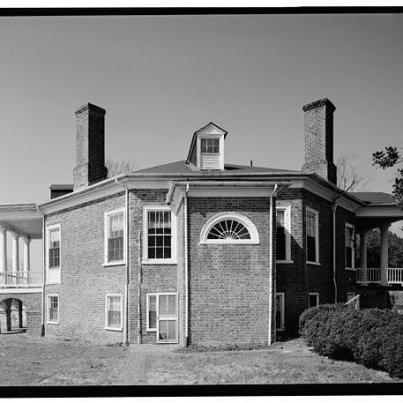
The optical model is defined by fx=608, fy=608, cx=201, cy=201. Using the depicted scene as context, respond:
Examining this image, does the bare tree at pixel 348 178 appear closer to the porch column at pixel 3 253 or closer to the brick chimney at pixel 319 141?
the brick chimney at pixel 319 141

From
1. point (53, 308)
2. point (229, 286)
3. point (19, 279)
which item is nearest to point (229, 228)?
point (229, 286)

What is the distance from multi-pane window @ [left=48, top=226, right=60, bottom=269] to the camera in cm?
1767

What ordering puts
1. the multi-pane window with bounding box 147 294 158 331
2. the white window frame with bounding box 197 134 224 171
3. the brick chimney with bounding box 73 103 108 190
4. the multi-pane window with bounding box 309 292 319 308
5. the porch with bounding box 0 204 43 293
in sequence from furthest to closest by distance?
1. the brick chimney with bounding box 73 103 108 190
2. the porch with bounding box 0 204 43 293
3. the multi-pane window with bounding box 309 292 319 308
4. the white window frame with bounding box 197 134 224 171
5. the multi-pane window with bounding box 147 294 158 331

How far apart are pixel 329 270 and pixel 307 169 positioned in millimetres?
3040

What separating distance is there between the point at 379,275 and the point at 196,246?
24.8 ft

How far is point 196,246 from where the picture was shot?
13445 mm

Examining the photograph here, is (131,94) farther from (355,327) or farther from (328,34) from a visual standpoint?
(355,327)

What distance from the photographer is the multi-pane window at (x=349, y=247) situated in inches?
695

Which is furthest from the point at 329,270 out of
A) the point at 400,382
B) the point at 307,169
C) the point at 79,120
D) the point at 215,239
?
the point at 79,120

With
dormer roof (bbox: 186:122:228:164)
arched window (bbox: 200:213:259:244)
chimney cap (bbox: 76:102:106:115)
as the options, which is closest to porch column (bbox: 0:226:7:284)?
chimney cap (bbox: 76:102:106:115)

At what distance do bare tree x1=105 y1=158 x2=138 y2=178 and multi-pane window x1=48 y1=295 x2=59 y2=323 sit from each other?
403 centimetres

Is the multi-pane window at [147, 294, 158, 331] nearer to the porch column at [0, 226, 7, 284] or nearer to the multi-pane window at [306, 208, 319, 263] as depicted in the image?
the multi-pane window at [306, 208, 319, 263]

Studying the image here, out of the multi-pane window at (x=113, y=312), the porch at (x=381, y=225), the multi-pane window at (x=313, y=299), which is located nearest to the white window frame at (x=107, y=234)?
the multi-pane window at (x=113, y=312)

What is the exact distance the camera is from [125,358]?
1312cm
